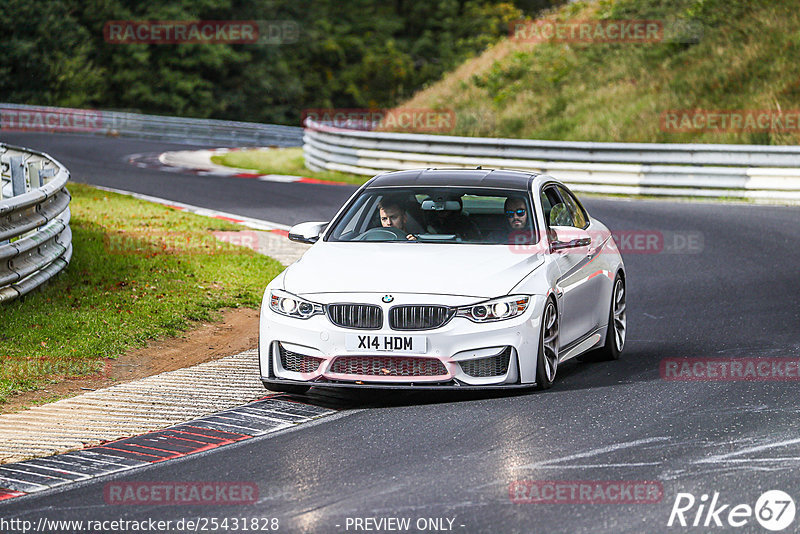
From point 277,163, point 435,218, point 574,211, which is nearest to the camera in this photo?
point 435,218

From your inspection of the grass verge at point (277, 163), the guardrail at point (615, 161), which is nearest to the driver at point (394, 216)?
the guardrail at point (615, 161)

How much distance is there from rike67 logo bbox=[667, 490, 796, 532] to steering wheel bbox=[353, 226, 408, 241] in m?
Answer: 3.76

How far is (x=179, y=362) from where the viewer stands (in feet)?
33.9

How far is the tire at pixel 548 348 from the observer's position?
841 centimetres

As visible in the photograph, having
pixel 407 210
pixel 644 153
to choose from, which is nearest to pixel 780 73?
pixel 644 153

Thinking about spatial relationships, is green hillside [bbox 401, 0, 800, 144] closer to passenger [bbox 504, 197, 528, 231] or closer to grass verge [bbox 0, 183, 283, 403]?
grass verge [bbox 0, 183, 283, 403]

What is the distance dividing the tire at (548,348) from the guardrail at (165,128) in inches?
1447

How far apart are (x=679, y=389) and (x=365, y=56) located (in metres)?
65.5

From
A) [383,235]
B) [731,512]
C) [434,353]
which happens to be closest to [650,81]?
[383,235]

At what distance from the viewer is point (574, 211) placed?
1044 centimetres

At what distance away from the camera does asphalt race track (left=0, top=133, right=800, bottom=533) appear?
5996mm

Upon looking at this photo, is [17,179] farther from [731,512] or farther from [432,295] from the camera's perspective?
[731,512]

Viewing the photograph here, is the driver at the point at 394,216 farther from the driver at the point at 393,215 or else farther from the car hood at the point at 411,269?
the car hood at the point at 411,269

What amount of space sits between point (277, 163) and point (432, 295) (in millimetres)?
25415
